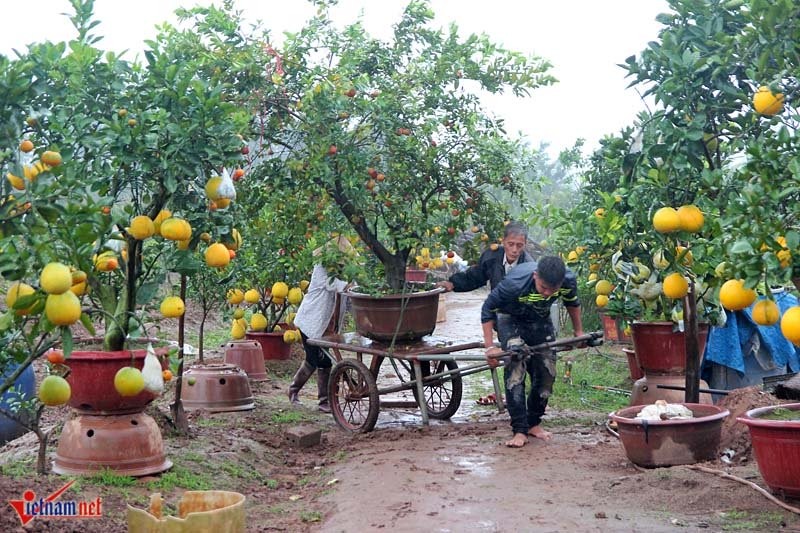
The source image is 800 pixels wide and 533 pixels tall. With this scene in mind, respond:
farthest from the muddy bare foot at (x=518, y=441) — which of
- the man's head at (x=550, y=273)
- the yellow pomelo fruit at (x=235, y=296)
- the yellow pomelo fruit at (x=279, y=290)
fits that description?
the yellow pomelo fruit at (x=235, y=296)

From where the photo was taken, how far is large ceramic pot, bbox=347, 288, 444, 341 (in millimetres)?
7332

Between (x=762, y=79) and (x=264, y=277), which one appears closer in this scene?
(x=762, y=79)

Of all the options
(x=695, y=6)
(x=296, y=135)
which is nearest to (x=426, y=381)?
(x=296, y=135)

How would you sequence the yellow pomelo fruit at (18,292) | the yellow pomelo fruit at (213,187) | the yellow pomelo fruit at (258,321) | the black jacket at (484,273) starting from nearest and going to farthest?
the yellow pomelo fruit at (18,292) → the yellow pomelo fruit at (213,187) → the black jacket at (484,273) → the yellow pomelo fruit at (258,321)

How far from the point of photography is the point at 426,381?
7617 mm

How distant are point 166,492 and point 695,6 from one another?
3.70m

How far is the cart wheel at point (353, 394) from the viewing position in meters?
7.34

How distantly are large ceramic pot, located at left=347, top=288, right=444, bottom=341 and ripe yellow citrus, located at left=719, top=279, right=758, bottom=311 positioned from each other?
12.7 feet

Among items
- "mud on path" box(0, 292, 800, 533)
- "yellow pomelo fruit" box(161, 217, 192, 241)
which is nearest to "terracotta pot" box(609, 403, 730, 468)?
"mud on path" box(0, 292, 800, 533)

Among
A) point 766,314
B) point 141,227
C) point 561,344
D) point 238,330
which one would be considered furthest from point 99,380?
point 238,330

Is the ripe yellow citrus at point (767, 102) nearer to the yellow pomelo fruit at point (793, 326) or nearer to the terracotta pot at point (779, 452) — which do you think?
the yellow pomelo fruit at point (793, 326)

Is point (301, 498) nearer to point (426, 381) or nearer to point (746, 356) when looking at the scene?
point (426, 381)

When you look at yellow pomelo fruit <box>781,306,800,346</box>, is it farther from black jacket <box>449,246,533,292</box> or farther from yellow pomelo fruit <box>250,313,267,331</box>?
yellow pomelo fruit <box>250,313,267,331</box>

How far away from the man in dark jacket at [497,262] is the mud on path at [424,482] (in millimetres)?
1172
